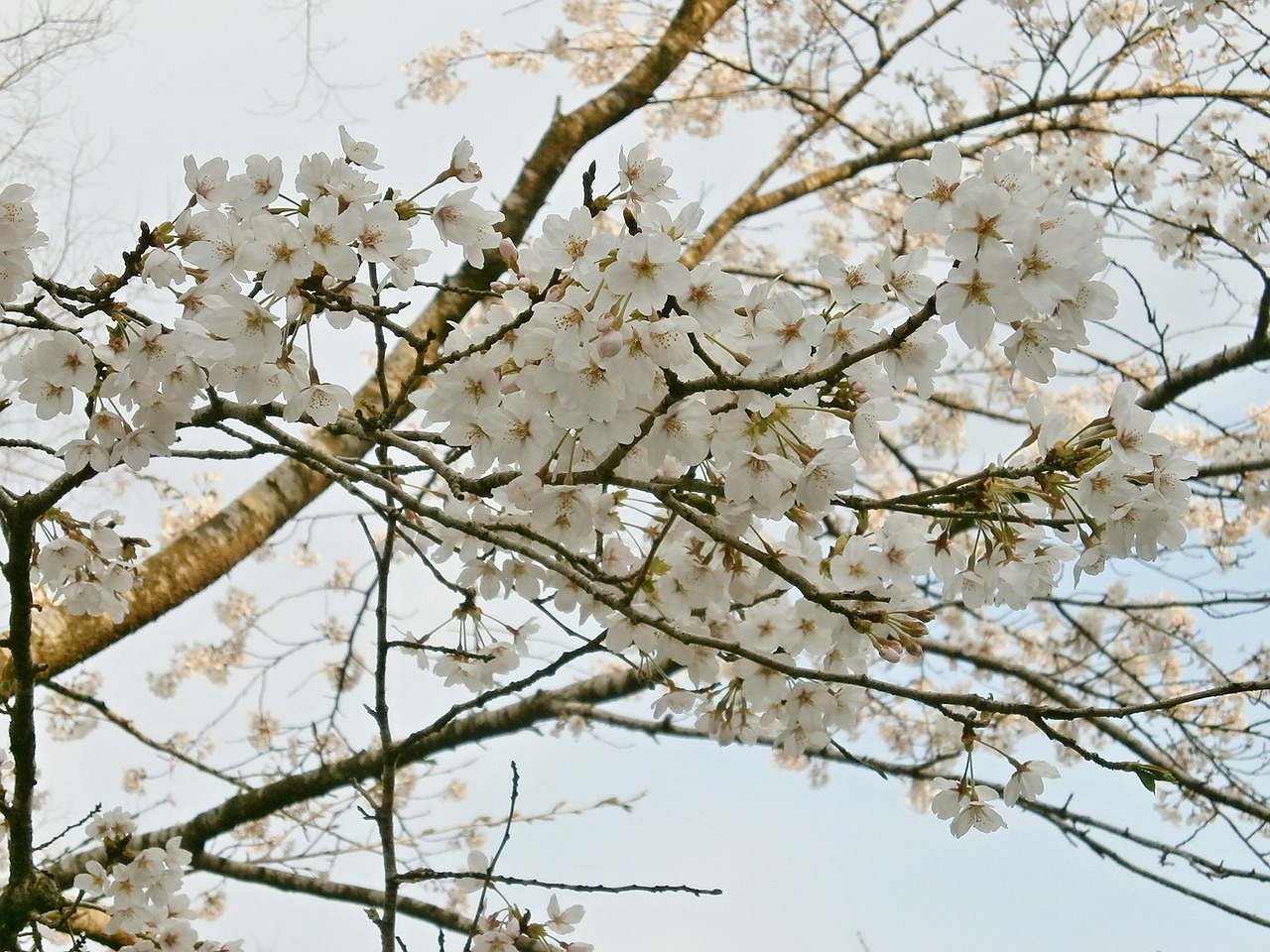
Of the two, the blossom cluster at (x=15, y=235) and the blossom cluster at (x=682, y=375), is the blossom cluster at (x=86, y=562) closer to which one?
the blossom cluster at (x=682, y=375)

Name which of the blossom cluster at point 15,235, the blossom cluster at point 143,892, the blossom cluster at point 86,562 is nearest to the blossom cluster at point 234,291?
the blossom cluster at point 15,235

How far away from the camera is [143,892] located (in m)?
2.11

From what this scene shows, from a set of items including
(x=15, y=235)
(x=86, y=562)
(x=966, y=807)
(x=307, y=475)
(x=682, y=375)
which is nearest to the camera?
(x=682, y=375)

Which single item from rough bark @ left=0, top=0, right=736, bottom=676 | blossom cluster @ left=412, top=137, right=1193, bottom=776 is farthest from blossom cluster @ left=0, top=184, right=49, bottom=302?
rough bark @ left=0, top=0, right=736, bottom=676

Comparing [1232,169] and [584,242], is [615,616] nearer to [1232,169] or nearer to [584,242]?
[584,242]

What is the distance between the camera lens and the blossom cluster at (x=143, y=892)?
208cm

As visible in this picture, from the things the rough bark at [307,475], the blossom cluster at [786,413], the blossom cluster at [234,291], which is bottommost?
the blossom cluster at [786,413]

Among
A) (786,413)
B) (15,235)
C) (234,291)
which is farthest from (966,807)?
(15,235)

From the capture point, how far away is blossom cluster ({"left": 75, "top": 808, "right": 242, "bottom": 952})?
81.7 inches

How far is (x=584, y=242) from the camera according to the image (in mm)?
1232

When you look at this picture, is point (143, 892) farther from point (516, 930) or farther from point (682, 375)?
point (682, 375)

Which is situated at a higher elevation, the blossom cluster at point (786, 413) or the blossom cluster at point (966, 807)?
the blossom cluster at point (786, 413)

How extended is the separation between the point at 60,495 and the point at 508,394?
1044mm

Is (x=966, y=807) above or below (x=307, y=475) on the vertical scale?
below
